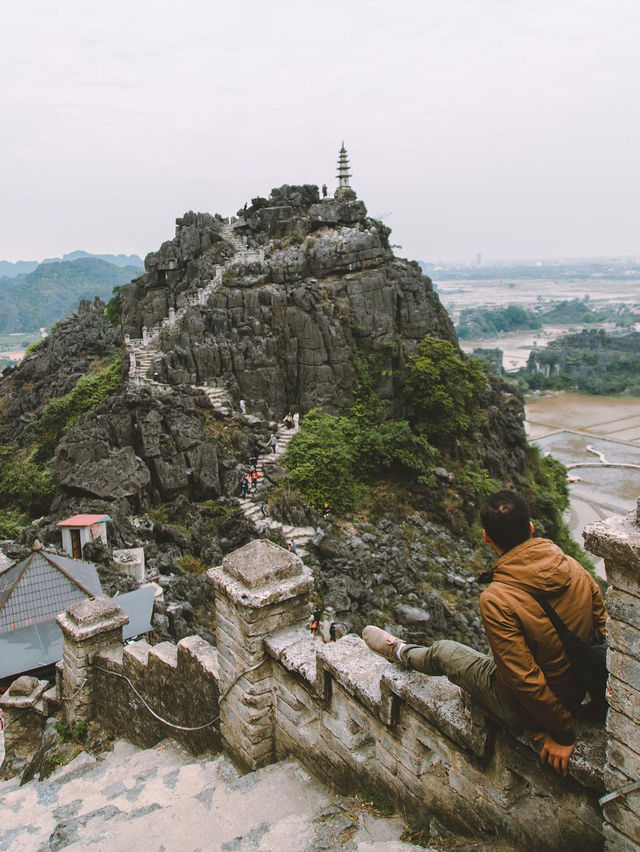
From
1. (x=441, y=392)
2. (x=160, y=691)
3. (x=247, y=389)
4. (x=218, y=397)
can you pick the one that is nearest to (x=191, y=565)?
(x=218, y=397)

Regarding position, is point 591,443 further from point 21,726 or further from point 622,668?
point 622,668

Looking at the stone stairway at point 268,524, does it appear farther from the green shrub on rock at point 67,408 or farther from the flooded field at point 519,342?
the flooded field at point 519,342

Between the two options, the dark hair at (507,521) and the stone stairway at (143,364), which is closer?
the dark hair at (507,521)

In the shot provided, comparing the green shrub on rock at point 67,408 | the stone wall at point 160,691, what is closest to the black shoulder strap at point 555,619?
the stone wall at point 160,691

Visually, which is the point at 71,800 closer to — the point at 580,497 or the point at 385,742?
the point at 385,742

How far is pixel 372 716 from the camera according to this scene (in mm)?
4473

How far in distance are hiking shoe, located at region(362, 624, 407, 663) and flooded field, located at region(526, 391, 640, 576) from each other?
32666 millimetres

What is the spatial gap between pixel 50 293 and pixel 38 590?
162894 millimetres

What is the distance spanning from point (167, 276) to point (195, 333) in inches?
291

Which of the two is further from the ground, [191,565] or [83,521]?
[83,521]

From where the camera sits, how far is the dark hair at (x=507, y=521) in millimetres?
3432

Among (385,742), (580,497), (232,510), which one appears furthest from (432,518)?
(580,497)

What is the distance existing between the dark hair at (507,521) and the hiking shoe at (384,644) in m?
1.34

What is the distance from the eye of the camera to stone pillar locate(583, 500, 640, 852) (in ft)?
9.29
